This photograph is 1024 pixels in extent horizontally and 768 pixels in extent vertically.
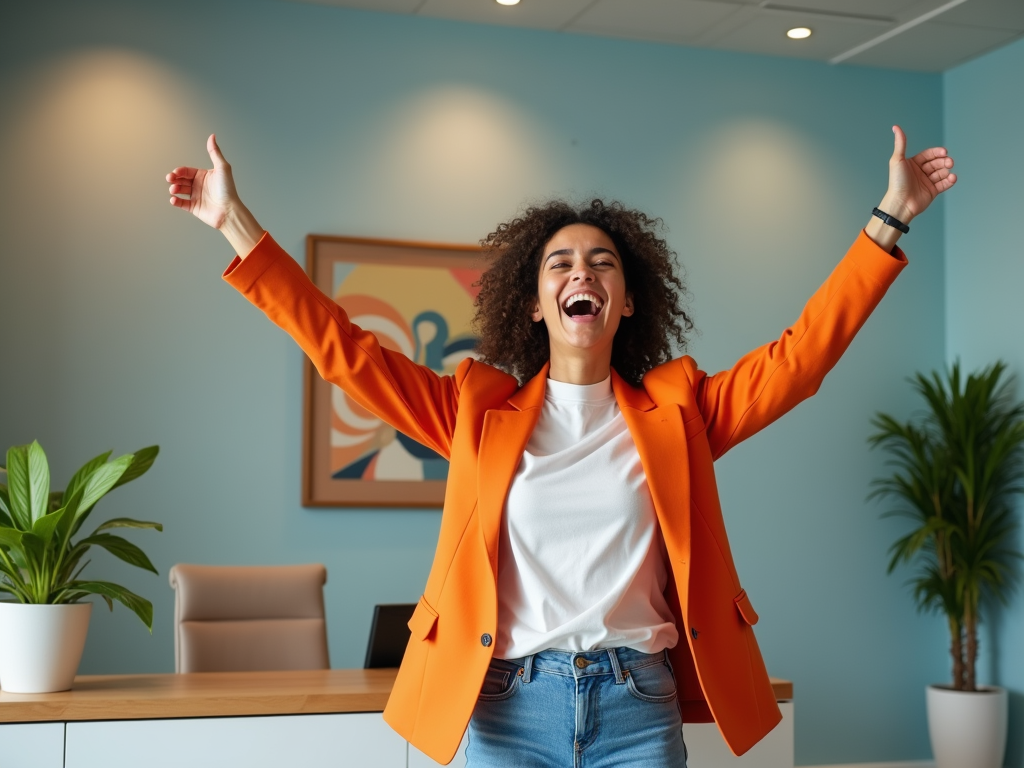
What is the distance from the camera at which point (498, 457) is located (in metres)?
1.76

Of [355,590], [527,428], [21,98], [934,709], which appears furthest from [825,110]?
[527,428]

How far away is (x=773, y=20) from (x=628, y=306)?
118 inches

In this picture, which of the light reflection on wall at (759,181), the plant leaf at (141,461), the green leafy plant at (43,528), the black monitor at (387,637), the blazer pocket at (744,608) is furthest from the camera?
the light reflection on wall at (759,181)

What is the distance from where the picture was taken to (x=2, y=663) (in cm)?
221

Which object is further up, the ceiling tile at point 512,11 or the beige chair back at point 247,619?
the ceiling tile at point 512,11

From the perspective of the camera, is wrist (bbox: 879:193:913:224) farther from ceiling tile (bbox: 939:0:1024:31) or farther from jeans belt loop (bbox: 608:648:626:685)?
ceiling tile (bbox: 939:0:1024:31)

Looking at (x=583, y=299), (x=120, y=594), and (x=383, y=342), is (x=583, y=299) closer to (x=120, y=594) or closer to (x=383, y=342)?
(x=120, y=594)

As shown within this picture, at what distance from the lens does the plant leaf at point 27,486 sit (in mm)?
2281

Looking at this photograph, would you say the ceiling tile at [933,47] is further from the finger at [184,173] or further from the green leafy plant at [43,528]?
the green leafy plant at [43,528]


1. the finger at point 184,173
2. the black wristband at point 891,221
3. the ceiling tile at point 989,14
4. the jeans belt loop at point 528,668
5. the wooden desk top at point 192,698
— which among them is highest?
the ceiling tile at point 989,14

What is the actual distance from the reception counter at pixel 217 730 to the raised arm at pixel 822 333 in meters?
0.78

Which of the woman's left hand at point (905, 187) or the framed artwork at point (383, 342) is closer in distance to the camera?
the woman's left hand at point (905, 187)

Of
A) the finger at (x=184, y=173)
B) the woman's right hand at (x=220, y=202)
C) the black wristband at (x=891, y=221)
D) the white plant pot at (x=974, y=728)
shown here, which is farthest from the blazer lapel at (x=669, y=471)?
the white plant pot at (x=974, y=728)

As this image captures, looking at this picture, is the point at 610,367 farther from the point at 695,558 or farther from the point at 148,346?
the point at 148,346
